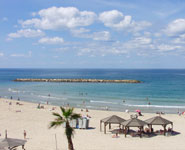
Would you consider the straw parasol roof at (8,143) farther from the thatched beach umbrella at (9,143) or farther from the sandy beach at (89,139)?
the sandy beach at (89,139)

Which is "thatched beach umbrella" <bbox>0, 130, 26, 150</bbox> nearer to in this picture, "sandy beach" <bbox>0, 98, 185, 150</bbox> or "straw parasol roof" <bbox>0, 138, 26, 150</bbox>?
"straw parasol roof" <bbox>0, 138, 26, 150</bbox>

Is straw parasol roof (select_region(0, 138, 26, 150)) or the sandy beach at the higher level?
straw parasol roof (select_region(0, 138, 26, 150))

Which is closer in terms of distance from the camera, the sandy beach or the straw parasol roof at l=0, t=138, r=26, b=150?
the straw parasol roof at l=0, t=138, r=26, b=150

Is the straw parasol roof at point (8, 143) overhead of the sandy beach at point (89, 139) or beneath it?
overhead

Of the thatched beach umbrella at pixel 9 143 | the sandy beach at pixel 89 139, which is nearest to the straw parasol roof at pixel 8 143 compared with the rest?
the thatched beach umbrella at pixel 9 143

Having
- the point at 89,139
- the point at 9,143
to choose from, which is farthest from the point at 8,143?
A: the point at 89,139

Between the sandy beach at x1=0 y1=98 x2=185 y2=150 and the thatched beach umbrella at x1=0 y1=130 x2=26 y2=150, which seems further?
the sandy beach at x1=0 y1=98 x2=185 y2=150

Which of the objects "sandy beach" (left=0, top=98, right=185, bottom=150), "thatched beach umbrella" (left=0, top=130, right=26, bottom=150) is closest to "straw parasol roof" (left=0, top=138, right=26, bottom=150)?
"thatched beach umbrella" (left=0, top=130, right=26, bottom=150)

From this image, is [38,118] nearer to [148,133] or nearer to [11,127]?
[11,127]

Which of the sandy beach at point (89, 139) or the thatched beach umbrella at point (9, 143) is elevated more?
the thatched beach umbrella at point (9, 143)

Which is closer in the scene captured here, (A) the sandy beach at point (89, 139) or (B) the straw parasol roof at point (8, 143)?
(B) the straw parasol roof at point (8, 143)

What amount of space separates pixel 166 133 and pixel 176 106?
21058 millimetres

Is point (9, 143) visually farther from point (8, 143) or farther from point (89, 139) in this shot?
point (89, 139)

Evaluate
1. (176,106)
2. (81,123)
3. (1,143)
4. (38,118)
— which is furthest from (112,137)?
(176,106)
